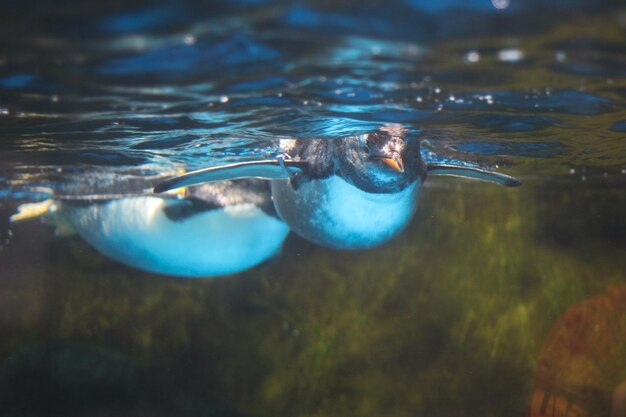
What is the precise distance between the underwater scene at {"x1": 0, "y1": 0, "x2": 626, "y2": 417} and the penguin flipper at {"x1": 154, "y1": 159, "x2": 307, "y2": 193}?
0.03 m

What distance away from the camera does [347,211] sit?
5.26 meters

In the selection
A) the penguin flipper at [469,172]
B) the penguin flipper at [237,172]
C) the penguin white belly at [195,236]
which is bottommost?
the penguin white belly at [195,236]

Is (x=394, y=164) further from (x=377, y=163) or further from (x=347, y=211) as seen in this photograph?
(x=347, y=211)

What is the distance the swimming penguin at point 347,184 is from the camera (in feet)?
16.6

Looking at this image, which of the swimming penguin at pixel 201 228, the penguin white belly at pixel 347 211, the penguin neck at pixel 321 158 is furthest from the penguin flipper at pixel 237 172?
→ the swimming penguin at pixel 201 228

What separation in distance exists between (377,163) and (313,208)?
97 centimetres

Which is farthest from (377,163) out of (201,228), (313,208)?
(201,228)

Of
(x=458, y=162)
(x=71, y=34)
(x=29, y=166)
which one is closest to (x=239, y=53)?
(x=71, y=34)

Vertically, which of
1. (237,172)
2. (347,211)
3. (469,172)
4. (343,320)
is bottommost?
(343,320)

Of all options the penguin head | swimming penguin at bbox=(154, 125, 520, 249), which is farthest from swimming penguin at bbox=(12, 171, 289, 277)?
the penguin head

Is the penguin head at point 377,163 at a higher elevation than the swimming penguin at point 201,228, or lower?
higher

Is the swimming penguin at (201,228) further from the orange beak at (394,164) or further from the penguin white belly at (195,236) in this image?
the orange beak at (394,164)

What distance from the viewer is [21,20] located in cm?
339

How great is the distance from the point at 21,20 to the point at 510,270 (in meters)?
9.72
